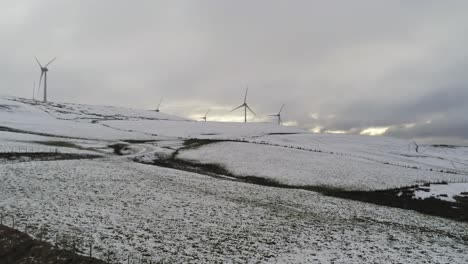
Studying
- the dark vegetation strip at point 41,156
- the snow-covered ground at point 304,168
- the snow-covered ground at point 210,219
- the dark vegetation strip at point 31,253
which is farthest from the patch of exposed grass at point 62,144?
the dark vegetation strip at point 31,253

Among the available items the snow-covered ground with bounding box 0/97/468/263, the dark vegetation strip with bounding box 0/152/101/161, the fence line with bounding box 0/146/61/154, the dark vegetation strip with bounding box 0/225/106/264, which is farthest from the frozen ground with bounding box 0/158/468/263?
the fence line with bounding box 0/146/61/154

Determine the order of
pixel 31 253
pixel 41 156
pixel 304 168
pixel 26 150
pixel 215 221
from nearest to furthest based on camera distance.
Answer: pixel 31 253 < pixel 215 221 < pixel 41 156 < pixel 26 150 < pixel 304 168

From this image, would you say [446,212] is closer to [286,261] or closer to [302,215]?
[302,215]

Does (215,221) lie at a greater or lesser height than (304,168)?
lesser

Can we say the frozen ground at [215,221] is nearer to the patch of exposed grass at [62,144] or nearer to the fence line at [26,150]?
the fence line at [26,150]

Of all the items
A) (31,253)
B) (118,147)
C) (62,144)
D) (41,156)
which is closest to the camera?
(31,253)

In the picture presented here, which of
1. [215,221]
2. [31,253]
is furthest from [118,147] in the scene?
[31,253]

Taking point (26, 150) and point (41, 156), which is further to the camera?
point (26, 150)

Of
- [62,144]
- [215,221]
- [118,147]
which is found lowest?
[215,221]

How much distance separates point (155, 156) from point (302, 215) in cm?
3225

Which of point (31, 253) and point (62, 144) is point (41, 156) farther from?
point (31, 253)

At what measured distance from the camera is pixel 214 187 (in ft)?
112

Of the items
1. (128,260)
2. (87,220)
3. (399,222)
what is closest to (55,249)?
(128,260)

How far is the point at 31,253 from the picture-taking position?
15273 millimetres
